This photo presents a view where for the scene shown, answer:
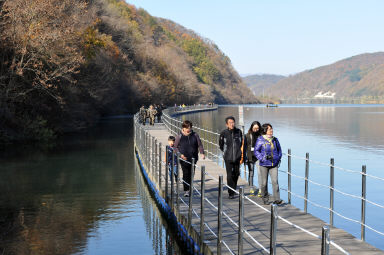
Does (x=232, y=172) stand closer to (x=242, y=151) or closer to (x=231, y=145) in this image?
(x=242, y=151)

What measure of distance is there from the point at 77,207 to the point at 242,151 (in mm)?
5891

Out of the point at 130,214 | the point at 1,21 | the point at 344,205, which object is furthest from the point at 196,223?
the point at 1,21

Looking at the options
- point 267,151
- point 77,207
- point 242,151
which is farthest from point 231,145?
point 77,207

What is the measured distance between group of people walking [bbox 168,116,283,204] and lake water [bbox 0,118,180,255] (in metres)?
1.81

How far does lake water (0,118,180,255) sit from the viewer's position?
1158 cm

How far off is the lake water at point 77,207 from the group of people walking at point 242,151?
1.81m

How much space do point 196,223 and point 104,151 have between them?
69.5 ft

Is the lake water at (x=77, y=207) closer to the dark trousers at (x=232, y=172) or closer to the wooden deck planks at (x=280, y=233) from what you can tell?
the wooden deck planks at (x=280, y=233)

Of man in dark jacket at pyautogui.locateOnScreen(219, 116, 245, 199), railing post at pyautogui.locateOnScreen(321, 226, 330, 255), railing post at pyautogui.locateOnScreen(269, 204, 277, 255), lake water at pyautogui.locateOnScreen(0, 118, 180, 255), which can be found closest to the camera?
railing post at pyautogui.locateOnScreen(321, 226, 330, 255)

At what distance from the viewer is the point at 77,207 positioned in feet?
51.0

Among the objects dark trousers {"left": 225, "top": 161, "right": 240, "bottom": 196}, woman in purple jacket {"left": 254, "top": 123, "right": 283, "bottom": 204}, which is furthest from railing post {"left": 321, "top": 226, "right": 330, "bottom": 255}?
dark trousers {"left": 225, "top": 161, "right": 240, "bottom": 196}

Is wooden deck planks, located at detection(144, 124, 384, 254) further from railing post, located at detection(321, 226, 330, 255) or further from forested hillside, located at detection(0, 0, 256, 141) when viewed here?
forested hillside, located at detection(0, 0, 256, 141)

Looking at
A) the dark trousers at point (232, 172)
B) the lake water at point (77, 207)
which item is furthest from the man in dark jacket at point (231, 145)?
the lake water at point (77, 207)

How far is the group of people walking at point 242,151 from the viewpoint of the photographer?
11.0 m
